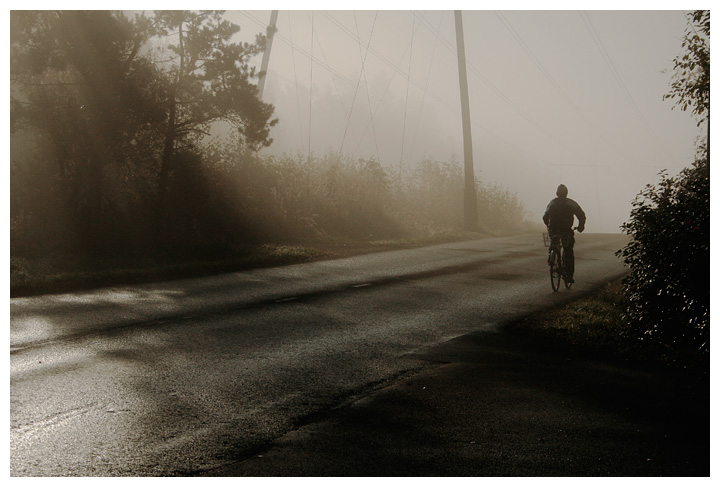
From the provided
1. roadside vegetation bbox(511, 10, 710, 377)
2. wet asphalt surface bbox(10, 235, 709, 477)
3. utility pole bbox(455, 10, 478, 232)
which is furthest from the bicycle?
utility pole bbox(455, 10, 478, 232)

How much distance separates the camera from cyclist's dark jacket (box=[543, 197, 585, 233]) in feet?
48.8

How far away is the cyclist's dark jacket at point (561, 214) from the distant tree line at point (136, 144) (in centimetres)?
1178

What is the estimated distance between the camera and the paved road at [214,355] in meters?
5.51

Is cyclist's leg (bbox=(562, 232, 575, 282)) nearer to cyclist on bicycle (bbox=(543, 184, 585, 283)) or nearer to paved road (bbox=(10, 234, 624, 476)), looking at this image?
cyclist on bicycle (bbox=(543, 184, 585, 283))

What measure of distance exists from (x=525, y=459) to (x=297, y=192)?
25253 mm

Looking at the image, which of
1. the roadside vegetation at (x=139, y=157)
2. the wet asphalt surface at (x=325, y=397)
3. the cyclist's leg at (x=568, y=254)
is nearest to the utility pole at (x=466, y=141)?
the roadside vegetation at (x=139, y=157)

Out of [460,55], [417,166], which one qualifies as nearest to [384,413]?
[460,55]

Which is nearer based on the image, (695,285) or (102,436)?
(102,436)

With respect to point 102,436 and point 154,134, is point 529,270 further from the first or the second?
point 102,436

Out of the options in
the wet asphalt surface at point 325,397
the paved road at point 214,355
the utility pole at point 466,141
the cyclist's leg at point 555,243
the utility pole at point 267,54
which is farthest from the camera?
the utility pole at point 466,141

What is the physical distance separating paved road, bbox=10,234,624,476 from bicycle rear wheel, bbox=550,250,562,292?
288 millimetres

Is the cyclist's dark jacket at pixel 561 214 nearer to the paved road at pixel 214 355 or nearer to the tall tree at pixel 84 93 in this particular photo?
the paved road at pixel 214 355

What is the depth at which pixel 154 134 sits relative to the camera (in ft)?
77.2

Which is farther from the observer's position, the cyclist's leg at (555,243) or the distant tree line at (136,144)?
the distant tree line at (136,144)
